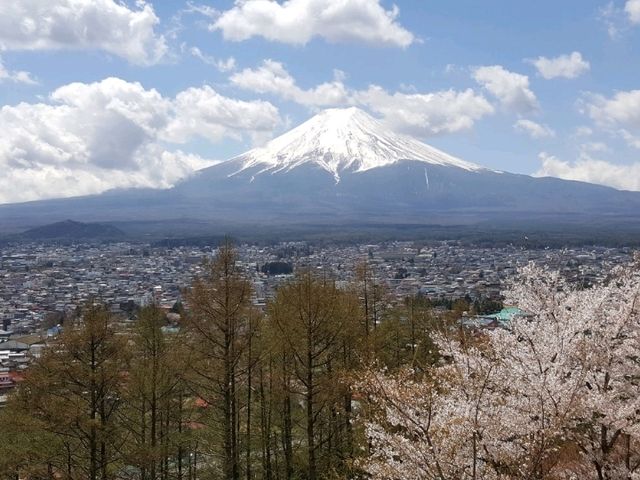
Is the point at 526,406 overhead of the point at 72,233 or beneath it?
overhead

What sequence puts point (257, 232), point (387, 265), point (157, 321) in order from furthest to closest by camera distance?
point (257, 232) → point (387, 265) → point (157, 321)

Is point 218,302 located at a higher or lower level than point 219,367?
higher

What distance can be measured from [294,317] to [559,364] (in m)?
5.20

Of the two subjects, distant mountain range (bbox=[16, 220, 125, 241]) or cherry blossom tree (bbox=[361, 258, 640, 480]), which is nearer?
cherry blossom tree (bbox=[361, 258, 640, 480])

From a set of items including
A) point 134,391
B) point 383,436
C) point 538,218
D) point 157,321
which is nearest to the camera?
point 383,436

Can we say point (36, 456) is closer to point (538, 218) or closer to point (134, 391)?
point (134, 391)

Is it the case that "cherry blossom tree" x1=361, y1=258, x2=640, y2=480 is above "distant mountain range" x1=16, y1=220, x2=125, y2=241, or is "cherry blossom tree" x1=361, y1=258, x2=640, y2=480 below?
above

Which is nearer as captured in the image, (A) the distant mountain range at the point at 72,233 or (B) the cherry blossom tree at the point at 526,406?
(B) the cherry blossom tree at the point at 526,406

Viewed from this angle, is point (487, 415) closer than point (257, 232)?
Yes

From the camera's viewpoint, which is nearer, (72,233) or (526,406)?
(526,406)

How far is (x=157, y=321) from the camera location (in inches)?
526

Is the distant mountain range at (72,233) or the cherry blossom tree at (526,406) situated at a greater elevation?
the cherry blossom tree at (526,406)

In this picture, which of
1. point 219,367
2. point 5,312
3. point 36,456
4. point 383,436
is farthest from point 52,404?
point 5,312

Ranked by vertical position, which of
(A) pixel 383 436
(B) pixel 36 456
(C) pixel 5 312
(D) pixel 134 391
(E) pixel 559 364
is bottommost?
(C) pixel 5 312
